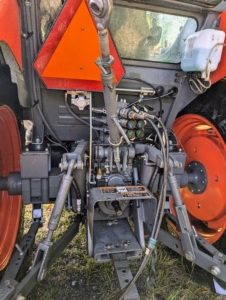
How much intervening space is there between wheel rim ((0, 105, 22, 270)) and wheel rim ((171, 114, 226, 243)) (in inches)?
47.7

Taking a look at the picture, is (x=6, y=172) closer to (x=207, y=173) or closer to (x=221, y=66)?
(x=207, y=173)

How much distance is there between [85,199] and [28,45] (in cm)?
87

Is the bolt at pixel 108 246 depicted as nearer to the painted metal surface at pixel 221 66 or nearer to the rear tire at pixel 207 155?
the rear tire at pixel 207 155

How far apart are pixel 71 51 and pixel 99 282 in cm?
136

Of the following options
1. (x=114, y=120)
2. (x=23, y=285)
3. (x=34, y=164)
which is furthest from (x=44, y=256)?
(x=114, y=120)

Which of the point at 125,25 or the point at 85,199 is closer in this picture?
the point at 125,25

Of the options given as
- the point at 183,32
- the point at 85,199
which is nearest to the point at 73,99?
the point at 85,199

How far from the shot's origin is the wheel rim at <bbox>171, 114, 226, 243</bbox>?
5.21 ft

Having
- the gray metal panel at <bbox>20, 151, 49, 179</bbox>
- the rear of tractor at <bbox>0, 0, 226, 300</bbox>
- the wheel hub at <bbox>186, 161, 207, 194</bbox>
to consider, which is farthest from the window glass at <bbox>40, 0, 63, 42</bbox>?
the wheel hub at <bbox>186, 161, 207, 194</bbox>

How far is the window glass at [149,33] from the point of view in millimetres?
1323

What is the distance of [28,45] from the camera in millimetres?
1231

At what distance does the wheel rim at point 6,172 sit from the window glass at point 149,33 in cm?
85

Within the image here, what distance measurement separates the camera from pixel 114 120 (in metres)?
1.13

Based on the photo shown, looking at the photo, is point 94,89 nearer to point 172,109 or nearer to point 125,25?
point 125,25
